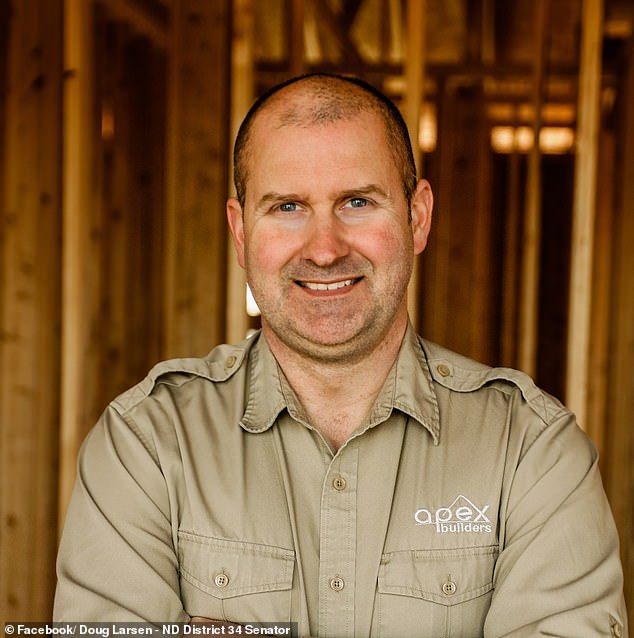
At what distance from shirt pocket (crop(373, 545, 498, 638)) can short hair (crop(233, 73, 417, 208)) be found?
74 centimetres

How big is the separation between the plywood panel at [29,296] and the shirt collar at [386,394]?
1363mm

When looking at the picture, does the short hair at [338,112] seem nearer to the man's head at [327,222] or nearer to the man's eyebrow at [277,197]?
the man's head at [327,222]

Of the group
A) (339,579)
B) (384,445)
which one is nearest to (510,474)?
(384,445)

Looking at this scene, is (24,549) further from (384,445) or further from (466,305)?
(466,305)

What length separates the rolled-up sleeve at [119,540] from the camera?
5.38 feet

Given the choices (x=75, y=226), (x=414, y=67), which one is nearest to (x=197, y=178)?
(x=75, y=226)

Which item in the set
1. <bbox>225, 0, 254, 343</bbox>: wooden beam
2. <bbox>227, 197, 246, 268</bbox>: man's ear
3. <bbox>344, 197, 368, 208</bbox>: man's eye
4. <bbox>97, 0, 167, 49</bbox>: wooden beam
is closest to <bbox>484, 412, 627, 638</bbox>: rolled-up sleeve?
<bbox>344, 197, 368, 208</bbox>: man's eye

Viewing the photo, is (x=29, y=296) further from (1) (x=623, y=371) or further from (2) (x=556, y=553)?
(1) (x=623, y=371)

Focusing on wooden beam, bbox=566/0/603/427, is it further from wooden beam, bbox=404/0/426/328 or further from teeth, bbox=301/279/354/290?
teeth, bbox=301/279/354/290

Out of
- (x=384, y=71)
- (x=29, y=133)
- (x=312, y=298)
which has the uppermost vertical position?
(x=384, y=71)

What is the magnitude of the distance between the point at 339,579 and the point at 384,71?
4261 millimetres

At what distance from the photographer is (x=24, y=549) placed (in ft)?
10.1

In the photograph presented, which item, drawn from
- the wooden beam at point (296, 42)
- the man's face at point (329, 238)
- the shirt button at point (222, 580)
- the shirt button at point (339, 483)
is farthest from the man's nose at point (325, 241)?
the wooden beam at point (296, 42)

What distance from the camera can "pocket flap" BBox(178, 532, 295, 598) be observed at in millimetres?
1691
